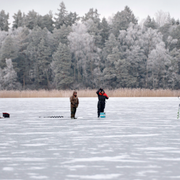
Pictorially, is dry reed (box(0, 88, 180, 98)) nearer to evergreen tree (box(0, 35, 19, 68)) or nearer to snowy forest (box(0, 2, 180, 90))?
snowy forest (box(0, 2, 180, 90))

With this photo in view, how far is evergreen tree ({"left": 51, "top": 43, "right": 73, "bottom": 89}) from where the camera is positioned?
77.0m

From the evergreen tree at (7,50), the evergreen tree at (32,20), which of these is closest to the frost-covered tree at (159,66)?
the evergreen tree at (7,50)

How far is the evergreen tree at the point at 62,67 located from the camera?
77000mm

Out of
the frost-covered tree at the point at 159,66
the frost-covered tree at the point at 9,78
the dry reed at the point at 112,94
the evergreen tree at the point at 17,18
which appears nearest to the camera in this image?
the dry reed at the point at 112,94

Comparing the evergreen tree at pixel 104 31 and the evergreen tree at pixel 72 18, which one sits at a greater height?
the evergreen tree at pixel 72 18

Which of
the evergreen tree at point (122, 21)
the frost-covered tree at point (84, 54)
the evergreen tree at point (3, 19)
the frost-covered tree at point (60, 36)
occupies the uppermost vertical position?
the evergreen tree at point (3, 19)

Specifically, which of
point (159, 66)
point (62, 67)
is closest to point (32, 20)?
point (62, 67)

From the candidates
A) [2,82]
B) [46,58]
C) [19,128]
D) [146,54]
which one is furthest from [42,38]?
[19,128]

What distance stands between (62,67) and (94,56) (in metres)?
7.44

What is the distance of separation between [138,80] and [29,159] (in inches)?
2865

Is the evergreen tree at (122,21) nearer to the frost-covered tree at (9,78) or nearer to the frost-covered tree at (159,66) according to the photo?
the frost-covered tree at (159,66)

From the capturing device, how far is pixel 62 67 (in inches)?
3063

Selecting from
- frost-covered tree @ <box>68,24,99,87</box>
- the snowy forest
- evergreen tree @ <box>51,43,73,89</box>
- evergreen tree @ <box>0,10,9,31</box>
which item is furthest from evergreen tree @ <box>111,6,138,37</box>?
evergreen tree @ <box>0,10,9,31</box>

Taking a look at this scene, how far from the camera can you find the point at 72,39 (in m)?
81.0
